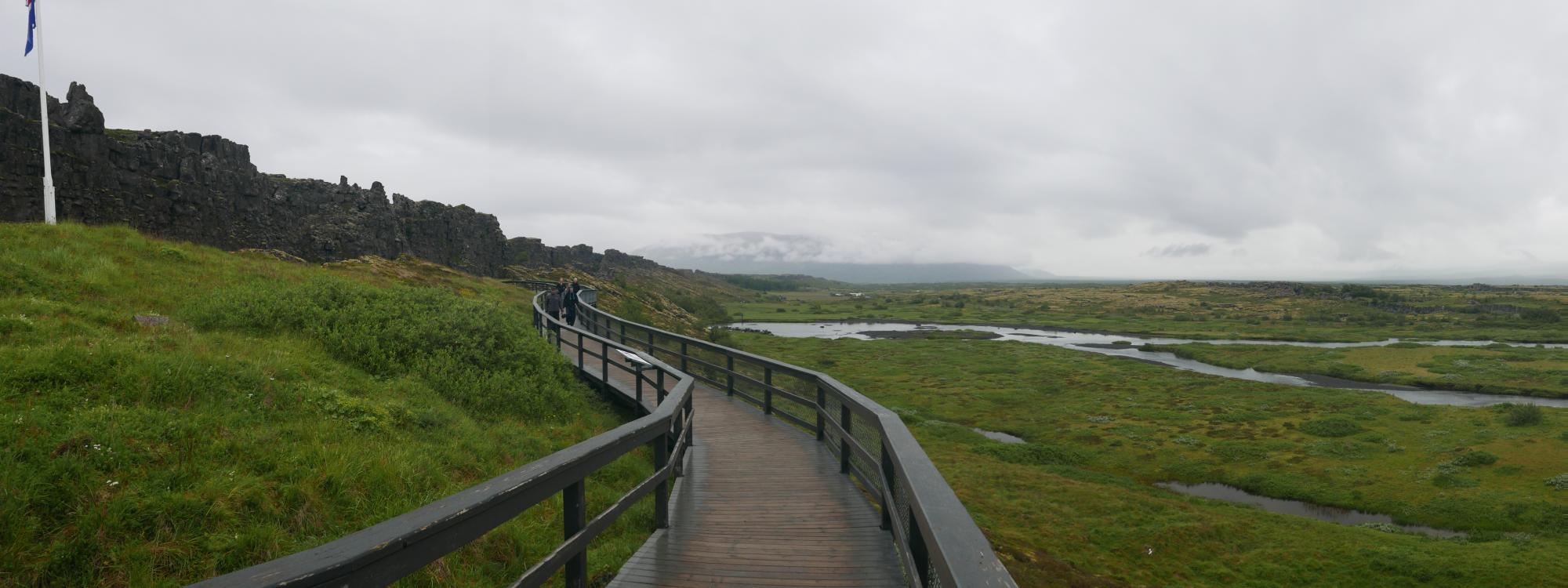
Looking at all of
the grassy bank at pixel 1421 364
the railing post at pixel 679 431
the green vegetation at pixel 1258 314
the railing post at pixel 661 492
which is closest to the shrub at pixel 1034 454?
the railing post at pixel 679 431

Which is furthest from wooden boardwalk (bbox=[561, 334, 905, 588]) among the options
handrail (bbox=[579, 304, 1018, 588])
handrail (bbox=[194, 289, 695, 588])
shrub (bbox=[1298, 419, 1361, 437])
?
shrub (bbox=[1298, 419, 1361, 437])

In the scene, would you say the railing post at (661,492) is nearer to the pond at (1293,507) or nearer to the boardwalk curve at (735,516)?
the boardwalk curve at (735,516)

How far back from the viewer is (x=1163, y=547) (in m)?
14.6

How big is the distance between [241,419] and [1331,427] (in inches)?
1346

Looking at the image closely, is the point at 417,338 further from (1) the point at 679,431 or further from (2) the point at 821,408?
(2) the point at 821,408

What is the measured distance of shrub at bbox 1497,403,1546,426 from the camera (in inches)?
1031

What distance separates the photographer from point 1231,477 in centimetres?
2152

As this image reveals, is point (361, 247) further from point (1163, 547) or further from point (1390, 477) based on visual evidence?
point (1390, 477)

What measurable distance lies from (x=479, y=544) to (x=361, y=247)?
5380cm

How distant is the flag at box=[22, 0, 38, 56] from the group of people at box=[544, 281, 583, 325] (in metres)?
17.3

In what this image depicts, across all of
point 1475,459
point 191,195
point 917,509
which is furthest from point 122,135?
point 1475,459

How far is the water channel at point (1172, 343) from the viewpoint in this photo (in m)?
35.6

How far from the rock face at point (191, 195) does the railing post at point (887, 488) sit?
38773 millimetres

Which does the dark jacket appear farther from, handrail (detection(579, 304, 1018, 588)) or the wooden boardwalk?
handrail (detection(579, 304, 1018, 588))
